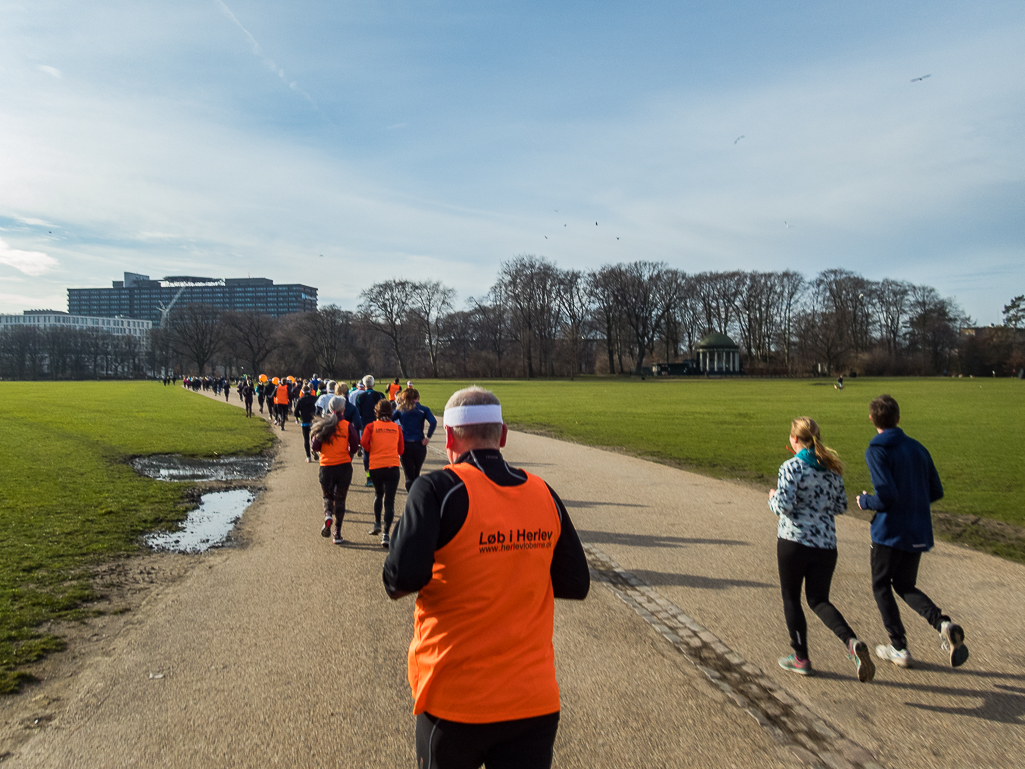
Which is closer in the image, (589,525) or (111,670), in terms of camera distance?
(111,670)

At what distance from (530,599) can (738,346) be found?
306 ft

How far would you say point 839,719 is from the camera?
12.8ft

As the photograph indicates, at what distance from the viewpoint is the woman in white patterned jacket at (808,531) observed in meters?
4.54

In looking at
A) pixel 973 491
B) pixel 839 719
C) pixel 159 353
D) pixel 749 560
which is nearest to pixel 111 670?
pixel 839 719

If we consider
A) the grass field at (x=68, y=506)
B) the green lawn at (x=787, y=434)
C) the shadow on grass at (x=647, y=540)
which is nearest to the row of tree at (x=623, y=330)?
the green lawn at (x=787, y=434)

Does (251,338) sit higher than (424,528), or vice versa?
(251,338)

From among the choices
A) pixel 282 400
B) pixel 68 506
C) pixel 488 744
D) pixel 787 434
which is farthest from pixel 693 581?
pixel 282 400

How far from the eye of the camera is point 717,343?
292 ft

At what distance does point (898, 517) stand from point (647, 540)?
12.8 ft

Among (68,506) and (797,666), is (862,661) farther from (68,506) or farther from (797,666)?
(68,506)

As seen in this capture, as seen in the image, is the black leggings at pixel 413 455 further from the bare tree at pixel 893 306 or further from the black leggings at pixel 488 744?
the bare tree at pixel 893 306

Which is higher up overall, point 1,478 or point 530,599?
point 530,599

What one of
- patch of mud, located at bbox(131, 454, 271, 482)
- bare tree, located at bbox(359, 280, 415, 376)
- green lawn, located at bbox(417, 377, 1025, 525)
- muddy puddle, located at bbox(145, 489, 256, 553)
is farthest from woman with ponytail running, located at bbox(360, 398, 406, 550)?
bare tree, located at bbox(359, 280, 415, 376)

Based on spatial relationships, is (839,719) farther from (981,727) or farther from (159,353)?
(159,353)
